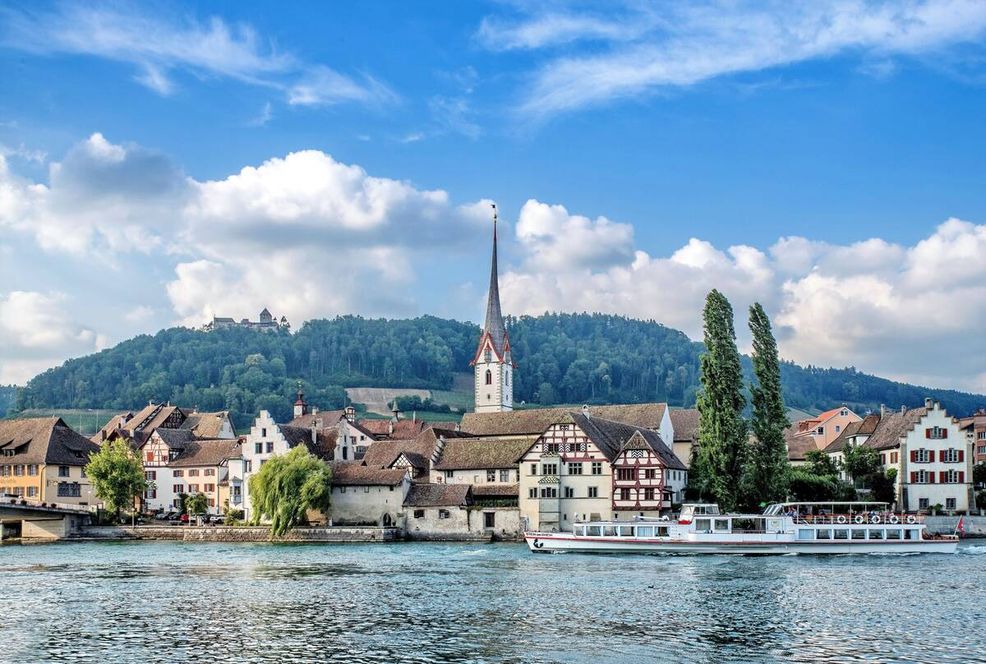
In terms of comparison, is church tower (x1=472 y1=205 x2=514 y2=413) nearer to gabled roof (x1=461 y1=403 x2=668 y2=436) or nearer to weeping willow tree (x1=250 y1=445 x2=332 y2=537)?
gabled roof (x1=461 y1=403 x2=668 y2=436)

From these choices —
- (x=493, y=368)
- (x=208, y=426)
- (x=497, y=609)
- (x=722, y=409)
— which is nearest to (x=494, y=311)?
(x=493, y=368)

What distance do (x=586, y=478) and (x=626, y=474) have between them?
3.24 m

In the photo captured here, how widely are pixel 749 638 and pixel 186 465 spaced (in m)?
88.5

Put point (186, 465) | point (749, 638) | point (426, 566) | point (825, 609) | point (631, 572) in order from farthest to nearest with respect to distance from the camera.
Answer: point (186, 465)
point (426, 566)
point (631, 572)
point (825, 609)
point (749, 638)

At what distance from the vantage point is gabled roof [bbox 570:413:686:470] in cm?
9038

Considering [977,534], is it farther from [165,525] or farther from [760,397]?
[165,525]

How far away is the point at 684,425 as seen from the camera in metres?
112

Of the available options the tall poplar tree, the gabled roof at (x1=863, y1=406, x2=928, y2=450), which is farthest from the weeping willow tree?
the gabled roof at (x1=863, y1=406, x2=928, y2=450)

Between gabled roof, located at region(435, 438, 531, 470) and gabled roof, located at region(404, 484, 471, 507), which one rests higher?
gabled roof, located at region(435, 438, 531, 470)

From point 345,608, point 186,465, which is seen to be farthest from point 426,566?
point 186,465

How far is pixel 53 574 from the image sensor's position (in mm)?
61906

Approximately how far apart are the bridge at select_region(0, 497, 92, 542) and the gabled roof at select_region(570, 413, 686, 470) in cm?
4469

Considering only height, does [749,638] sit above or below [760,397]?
below

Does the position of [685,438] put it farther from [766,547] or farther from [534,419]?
[766,547]
